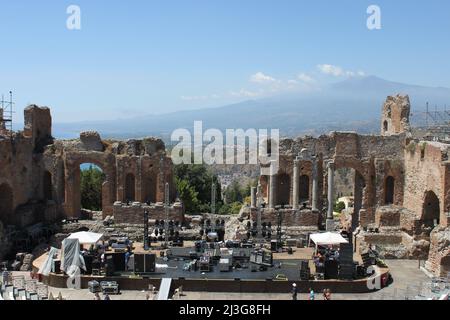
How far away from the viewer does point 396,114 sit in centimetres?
4534

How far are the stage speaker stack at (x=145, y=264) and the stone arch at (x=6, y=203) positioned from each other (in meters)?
14.3

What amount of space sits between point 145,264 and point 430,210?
19197 millimetres

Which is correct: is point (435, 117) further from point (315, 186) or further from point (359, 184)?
point (315, 186)

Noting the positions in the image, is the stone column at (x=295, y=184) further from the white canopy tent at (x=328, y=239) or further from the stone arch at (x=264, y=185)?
the white canopy tent at (x=328, y=239)

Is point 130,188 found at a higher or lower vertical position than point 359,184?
lower

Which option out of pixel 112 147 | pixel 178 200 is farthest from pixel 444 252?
pixel 112 147

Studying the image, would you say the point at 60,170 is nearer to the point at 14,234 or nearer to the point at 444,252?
the point at 14,234

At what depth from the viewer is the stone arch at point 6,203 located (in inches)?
1624

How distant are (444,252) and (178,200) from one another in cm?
1835

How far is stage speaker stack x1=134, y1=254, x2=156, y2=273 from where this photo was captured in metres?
31.0

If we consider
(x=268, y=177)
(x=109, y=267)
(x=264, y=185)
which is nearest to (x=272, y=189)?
(x=268, y=177)

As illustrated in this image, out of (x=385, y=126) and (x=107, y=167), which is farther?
(x=385, y=126)

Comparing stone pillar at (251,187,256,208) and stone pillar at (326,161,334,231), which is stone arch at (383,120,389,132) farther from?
stone pillar at (251,187,256,208)
